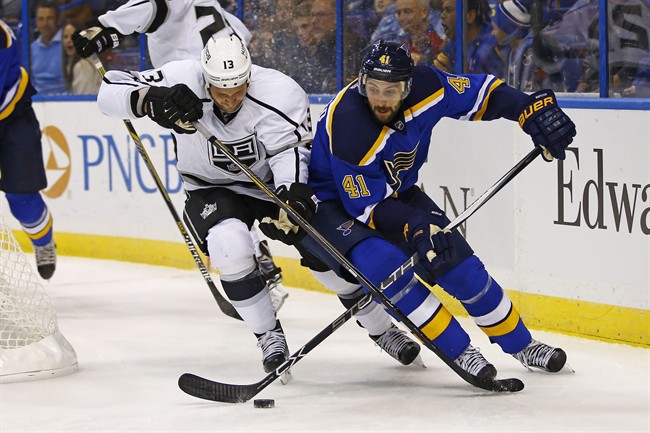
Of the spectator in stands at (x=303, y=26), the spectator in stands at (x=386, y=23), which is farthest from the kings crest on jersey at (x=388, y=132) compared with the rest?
the spectator in stands at (x=303, y=26)

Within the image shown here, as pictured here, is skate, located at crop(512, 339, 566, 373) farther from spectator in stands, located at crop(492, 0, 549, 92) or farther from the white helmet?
spectator in stands, located at crop(492, 0, 549, 92)

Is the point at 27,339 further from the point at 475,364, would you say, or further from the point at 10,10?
the point at 10,10

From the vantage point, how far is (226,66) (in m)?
3.60

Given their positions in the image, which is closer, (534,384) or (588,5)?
(534,384)

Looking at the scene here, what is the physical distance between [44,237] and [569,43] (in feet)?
7.61

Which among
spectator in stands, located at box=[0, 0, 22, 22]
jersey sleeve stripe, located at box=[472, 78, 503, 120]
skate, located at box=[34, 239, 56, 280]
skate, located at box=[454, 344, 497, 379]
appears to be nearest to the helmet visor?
jersey sleeve stripe, located at box=[472, 78, 503, 120]

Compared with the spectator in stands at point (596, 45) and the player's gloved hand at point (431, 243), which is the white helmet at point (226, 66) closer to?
the player's gloved hand at point (431, 243)

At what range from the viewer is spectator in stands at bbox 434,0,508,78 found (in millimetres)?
4777

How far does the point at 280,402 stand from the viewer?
3.51 m

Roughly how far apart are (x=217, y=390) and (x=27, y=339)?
29.1 inches

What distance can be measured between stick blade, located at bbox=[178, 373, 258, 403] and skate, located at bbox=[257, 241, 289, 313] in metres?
1.21

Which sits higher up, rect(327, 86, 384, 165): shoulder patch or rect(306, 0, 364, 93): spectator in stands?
rect(327, 86, 384, 165): shoulder patch

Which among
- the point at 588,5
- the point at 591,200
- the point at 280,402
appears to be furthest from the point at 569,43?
the point at 280,402

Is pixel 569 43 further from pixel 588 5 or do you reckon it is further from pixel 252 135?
pixel 252 135
